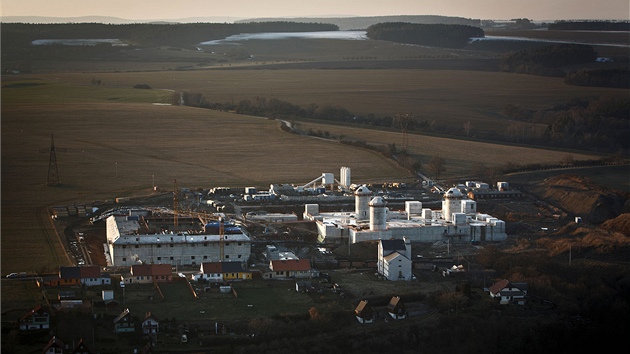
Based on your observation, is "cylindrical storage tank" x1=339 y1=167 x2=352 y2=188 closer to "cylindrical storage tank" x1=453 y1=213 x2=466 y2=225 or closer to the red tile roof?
"cylindrical storage tank" x1=453 y1=213 x2=466 y2=225

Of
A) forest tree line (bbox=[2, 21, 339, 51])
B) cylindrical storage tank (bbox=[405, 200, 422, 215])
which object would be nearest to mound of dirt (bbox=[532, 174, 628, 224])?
cylindrical storage tank (bbox=[405, 200, 422, 215])

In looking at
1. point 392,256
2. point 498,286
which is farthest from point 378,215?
point 498,286

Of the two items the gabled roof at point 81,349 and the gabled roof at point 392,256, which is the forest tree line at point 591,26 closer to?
the gabled roof at point 392,256

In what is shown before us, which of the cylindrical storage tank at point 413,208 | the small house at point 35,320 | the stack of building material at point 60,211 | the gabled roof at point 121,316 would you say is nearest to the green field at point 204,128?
the stack of building material at point 60,211

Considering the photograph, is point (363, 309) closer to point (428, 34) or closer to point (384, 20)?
point (428, 34)

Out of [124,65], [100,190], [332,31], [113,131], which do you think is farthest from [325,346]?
[332,31]

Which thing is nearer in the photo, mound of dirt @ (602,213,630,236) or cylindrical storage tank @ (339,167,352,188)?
mound of dirt @ (602,213,630,236)

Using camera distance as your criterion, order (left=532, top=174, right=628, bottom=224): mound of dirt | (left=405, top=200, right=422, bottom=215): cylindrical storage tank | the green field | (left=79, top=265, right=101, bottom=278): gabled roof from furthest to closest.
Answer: the green field, (left=532, top=174, right=628, bottom=224): mound of dirt, (left=405, top=200, right=422, bottom=215): cylindrical storage tank, (left=79, top=265, right=101, bottom=278): gabled roof
